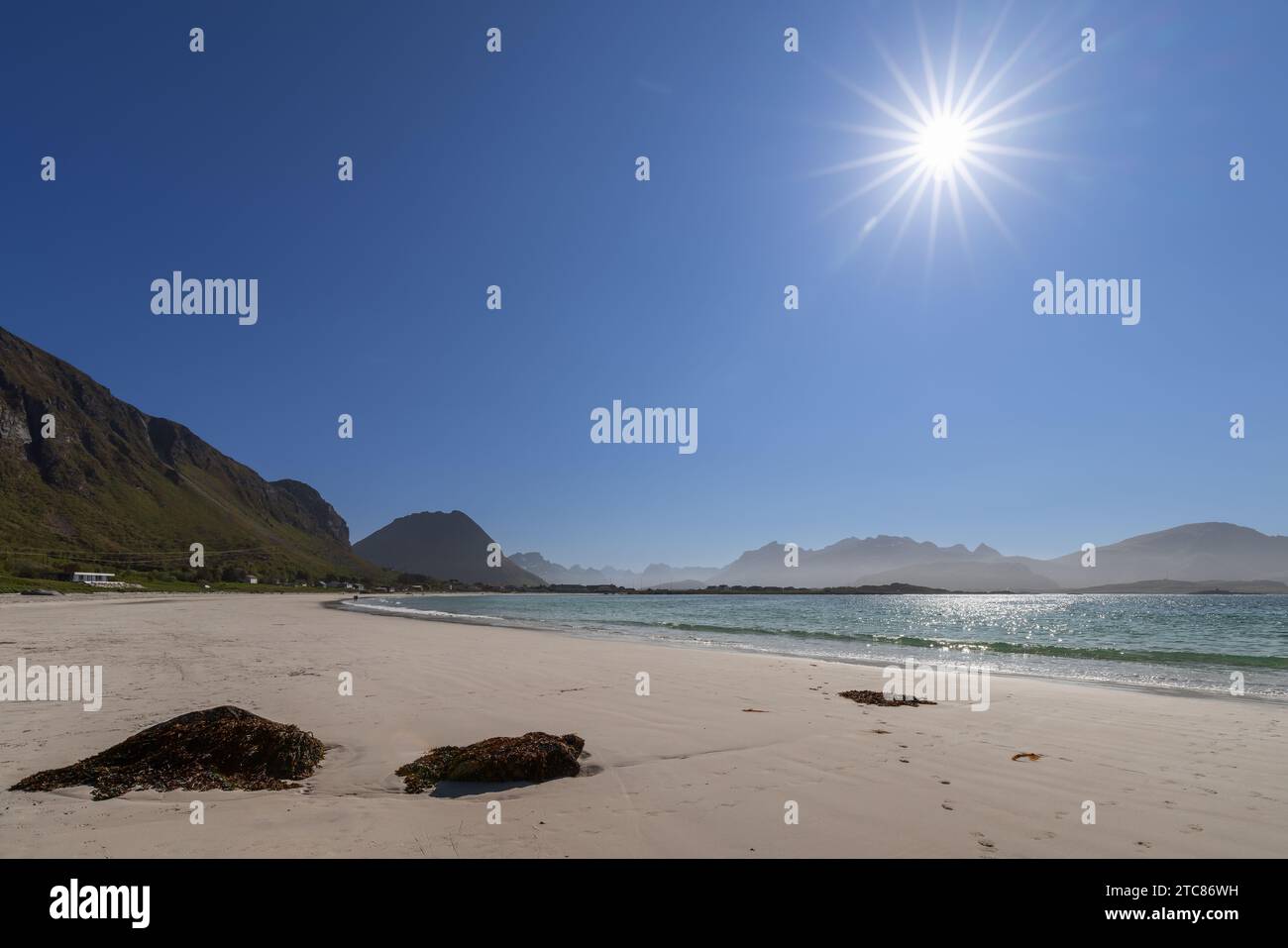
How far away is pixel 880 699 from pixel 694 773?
743cm

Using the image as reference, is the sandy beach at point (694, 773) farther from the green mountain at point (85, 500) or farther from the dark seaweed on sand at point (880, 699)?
the green mountain at point (85, 500)

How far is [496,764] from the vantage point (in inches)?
292

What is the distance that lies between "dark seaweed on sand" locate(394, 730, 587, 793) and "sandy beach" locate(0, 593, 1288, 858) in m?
0.25

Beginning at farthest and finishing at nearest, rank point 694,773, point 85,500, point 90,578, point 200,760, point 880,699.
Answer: point 85,500 < point 90,578 < point 880,699 < point 694,773 < point 200,760

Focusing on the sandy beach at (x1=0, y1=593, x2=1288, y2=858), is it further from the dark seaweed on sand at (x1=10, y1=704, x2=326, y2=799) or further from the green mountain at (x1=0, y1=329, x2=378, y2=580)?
the green mountain at (x1=0, y1=329, x2=378, y2=580)

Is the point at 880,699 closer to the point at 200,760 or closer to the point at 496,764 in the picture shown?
the point at 496,764

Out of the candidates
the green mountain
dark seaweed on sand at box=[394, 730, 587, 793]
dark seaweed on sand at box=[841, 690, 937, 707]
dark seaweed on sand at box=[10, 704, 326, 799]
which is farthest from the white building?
dark seaweed on sand at box=[841, 690, 937, 707]

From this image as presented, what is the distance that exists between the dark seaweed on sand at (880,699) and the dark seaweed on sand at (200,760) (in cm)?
1112

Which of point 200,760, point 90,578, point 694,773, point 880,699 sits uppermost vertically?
point 200,760

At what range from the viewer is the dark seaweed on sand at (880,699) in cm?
1310

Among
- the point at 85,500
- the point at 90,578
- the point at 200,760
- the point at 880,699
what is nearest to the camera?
the point at 200,760

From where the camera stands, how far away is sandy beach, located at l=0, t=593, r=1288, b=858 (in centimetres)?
551

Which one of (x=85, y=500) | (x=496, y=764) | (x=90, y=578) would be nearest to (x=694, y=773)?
(x=496, y=764)
